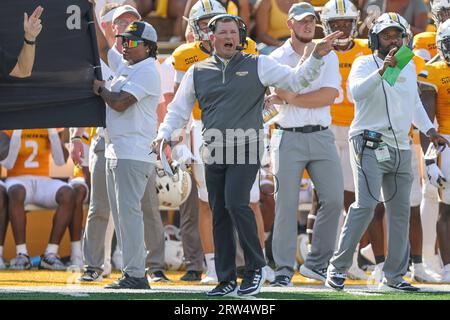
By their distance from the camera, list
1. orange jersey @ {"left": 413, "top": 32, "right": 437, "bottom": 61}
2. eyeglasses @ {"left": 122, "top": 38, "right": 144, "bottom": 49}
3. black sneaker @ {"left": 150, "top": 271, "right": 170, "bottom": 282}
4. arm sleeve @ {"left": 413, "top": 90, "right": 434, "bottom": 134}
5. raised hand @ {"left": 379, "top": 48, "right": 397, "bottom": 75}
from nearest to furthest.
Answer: raised hand @ {"left": 379, "top": 48, "right": 397, "bottom": 75}, eyeglasses @ {"left": 122, "top": 38, "right": 144, "bottom": 49}, arm sleeve @ {"left": 413, "top": 90, "right": 434, "bottom": 134}, black sneaker @ {"left": 150, "top": 271, "right": 170, "bottom": 282}, orange jersey @ {"left": 413, "top": 32, "right": 437, "bottom": 61}

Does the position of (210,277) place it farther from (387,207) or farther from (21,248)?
(21,248)

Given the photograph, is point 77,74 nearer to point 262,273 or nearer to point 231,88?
point 231,88

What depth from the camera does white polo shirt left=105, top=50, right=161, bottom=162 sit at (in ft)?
31.8

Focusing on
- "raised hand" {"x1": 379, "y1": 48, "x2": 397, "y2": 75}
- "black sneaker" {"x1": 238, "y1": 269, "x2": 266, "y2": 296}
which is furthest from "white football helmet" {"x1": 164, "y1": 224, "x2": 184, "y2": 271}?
"raised hand" {"x1": 379, "y1": 48, "x2": 397, "y2": 75}

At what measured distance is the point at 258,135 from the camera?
9.23m

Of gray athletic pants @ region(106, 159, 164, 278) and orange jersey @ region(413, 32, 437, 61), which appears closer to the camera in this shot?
gray athletic pants @ region(106, 159, 164, 278)

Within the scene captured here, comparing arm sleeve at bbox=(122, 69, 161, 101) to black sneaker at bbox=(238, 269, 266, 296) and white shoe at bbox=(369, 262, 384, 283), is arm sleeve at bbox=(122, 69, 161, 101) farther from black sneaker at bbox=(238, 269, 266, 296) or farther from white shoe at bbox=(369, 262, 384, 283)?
white shoe at bbox=(369, 262, 384, 283)

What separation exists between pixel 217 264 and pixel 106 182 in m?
1.51

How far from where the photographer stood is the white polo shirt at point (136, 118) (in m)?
9.70

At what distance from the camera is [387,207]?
995 centimetres

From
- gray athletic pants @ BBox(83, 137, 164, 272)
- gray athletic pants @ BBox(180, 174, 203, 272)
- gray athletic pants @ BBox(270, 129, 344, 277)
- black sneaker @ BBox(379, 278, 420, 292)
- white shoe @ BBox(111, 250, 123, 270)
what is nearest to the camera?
black sneaker @ BBox(379, 278, 420, 292)

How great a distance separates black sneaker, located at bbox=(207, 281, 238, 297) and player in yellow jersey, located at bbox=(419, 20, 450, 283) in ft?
8.08

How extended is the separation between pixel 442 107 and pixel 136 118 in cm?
290

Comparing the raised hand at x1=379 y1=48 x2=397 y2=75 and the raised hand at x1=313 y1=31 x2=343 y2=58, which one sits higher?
the raised hand at x1=313 y1=31 x2=343 y2=58
